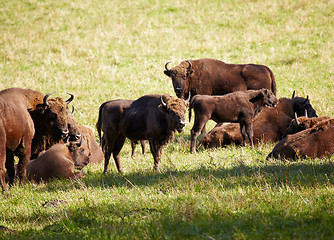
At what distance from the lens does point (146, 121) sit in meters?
10.9

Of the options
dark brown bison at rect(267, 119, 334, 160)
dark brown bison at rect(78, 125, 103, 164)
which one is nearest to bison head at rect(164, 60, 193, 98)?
dark brown bison at rect(78, 125, 103, 164)

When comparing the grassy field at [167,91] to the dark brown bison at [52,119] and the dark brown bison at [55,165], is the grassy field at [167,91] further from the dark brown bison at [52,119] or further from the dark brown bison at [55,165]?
the dark brown bison at [52,119]

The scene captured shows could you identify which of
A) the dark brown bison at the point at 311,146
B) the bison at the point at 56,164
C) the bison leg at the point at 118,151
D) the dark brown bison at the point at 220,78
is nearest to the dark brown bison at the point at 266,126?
the dark brown bison at the point at 220,78

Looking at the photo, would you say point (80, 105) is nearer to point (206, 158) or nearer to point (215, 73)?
point (215, 73)

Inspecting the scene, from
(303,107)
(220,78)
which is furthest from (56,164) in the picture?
(303,107)

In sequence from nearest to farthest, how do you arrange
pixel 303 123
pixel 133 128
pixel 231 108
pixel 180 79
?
pixel 133 128
pixel 303 123
pixel 231 108
pixel 180 79

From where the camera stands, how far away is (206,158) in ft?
36.9

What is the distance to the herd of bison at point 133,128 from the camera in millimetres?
10133

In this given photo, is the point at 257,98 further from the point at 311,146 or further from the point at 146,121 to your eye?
the point at 146,121

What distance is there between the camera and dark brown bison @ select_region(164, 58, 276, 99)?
15.9 metres

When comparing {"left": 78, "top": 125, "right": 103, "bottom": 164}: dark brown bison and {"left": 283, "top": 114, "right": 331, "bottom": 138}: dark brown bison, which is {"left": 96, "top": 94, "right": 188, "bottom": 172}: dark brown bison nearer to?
{"left": 78, "top": 125, "right": 103, "bottom": 164}: dark brown bison

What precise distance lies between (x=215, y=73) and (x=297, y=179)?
28.7 ft

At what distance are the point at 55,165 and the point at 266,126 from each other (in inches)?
257

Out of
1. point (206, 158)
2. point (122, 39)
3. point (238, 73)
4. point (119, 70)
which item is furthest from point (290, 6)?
point (206, 158)
